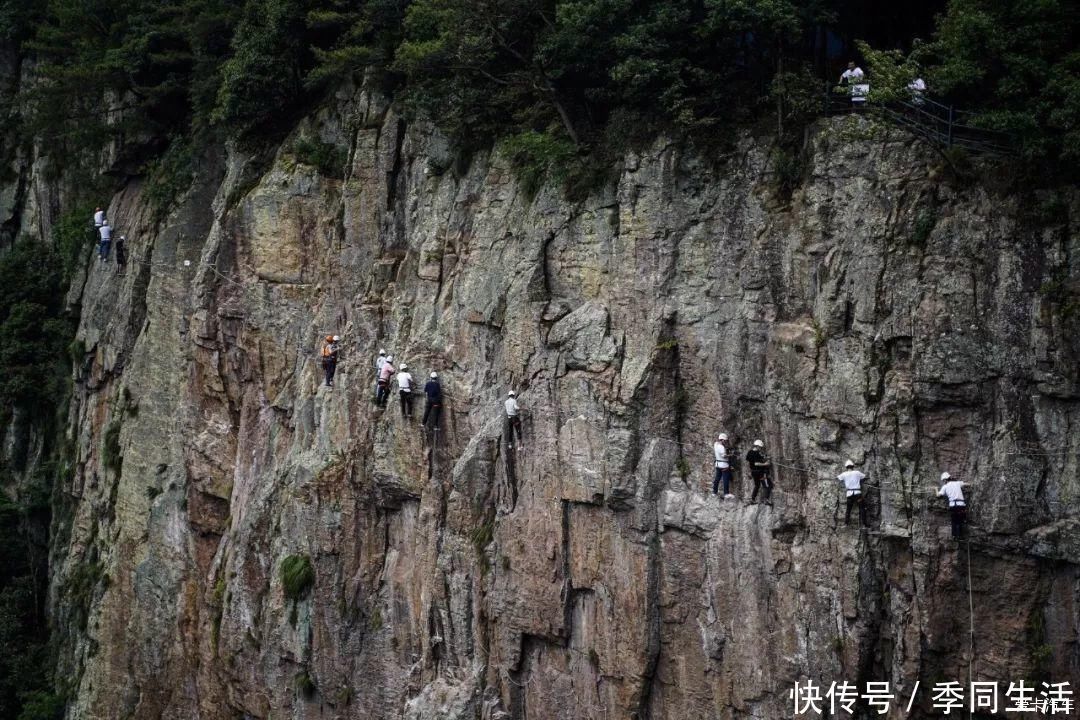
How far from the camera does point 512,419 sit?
28.0 metres

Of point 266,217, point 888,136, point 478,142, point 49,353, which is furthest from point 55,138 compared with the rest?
point 888,136

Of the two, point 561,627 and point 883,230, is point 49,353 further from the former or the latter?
point 883,230

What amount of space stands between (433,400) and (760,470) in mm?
7420

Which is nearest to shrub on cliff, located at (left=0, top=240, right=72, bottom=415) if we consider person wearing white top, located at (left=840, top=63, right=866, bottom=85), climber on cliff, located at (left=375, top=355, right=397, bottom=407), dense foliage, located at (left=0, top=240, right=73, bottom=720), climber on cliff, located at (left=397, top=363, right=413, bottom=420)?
dense foliage, located at (left=0, top=240, right=73, bottom=720)

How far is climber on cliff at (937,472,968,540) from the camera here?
73.9ft

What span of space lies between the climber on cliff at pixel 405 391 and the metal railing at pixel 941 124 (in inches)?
416

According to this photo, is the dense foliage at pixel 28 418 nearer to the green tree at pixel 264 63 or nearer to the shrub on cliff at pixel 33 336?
the shrub on cliff at pixel 33 336

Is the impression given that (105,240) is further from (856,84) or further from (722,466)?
(856,84)

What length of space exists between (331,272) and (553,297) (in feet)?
24.9

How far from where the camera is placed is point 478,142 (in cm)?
3070

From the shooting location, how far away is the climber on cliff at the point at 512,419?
2766 cm

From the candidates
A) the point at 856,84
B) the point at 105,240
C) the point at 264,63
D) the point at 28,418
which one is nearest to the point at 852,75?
the point at 856,84

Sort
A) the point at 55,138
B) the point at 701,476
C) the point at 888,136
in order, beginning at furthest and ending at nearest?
the point at 55,138, the point at 701,476, the point at 888,136

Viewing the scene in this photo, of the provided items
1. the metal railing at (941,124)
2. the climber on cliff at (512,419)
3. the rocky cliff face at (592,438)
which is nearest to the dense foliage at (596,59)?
the metal railing at (941,124)
